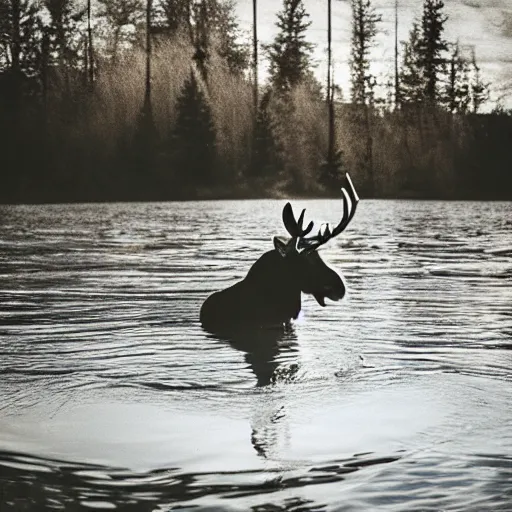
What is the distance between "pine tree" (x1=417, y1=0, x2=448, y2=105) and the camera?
8050 cm

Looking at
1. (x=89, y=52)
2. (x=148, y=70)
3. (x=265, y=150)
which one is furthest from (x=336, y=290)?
(x=89, y=52)

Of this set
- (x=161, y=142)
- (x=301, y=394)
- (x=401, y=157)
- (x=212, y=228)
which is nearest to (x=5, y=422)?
(x=301, y=394)

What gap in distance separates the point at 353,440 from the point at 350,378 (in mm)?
2022

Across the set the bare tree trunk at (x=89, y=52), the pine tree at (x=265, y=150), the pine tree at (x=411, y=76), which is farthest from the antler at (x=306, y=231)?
the pine tree at (x=411, y=76)

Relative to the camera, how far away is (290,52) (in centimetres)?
7650

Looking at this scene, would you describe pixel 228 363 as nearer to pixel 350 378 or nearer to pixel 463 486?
pixel 350 378

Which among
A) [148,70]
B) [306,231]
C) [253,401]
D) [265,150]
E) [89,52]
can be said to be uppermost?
[89,52]

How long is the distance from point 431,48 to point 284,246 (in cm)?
7329

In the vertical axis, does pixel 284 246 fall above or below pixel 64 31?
below

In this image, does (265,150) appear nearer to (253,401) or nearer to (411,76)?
(411,76)

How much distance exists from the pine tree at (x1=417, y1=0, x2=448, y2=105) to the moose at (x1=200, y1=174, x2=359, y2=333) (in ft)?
235

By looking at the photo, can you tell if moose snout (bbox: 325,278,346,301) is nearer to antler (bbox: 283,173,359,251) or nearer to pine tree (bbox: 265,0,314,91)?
antler (bbox: 283,173,359,251)

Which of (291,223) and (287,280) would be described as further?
(287,280)

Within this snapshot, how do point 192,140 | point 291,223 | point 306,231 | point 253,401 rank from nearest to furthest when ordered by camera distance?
point 253,401 < point 291,223 < point 306,231 < point 192,140
